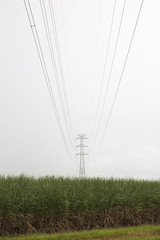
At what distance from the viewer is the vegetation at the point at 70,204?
12.3m

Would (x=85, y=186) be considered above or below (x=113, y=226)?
above

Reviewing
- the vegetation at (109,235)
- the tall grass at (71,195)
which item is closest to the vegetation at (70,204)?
the tall grass at (71,195)

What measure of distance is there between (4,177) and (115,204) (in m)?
5.93

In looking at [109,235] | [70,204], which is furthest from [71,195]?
[109,235]

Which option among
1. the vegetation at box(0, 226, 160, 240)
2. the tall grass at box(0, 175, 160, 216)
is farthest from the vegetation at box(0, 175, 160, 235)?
the vegetation at box(0, 226, 160, 240)

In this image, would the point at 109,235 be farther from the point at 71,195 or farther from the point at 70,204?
the point at 71,195

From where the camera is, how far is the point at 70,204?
42.8 ft

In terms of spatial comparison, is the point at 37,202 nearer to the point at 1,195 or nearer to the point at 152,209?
the point at 1,195

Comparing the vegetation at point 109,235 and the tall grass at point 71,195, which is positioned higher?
the tall grass at point 71,195

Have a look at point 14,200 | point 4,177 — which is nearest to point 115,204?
point 14,200

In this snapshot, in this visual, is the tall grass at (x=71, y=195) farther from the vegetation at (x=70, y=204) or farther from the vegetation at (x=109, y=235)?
the vegetation at (x=109, y=235)

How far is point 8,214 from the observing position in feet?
39.5

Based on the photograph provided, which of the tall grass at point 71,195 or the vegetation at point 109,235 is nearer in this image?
the vegetation at point 109,235

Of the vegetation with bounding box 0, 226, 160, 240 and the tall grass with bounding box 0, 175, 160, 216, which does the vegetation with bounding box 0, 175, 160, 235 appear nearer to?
the tall grass with bounding box 0, 175, 160, 216
